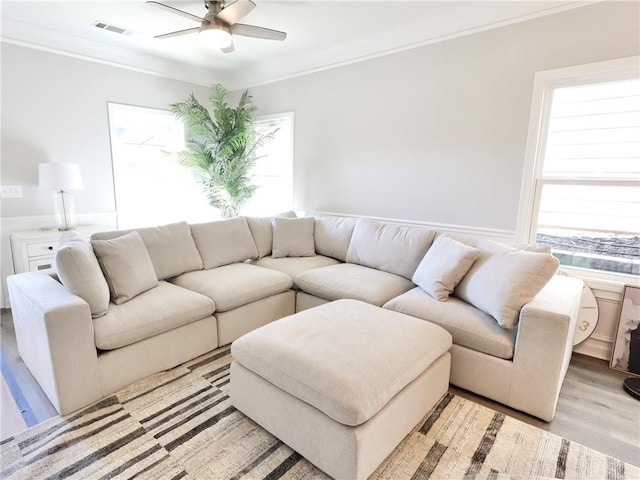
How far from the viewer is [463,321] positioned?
2088 millimetres

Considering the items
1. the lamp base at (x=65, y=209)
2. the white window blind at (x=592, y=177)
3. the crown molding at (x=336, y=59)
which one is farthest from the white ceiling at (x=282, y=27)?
the lamp base at (x=65, y=209)

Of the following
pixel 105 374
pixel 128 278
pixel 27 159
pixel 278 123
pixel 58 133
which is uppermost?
pixel 278 123

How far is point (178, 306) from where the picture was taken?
7.54 feet

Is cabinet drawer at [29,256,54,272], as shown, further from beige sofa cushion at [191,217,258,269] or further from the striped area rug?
the striped area rug

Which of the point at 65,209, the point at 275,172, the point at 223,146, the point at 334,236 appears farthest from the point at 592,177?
Answer: the point at 65,209

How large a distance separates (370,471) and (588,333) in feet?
6.98

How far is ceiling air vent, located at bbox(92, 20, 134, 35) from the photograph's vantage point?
127 inches

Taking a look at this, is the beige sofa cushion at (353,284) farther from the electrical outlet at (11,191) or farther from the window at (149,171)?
the electrical outlet at (11,191)

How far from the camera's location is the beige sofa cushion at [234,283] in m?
2.56

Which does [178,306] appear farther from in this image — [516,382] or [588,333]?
[588,333]

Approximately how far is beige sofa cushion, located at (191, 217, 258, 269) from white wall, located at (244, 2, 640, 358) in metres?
1.24

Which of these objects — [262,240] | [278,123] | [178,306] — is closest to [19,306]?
[178,306]

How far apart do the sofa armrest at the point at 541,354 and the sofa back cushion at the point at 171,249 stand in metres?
2.49

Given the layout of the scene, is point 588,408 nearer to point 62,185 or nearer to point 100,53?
point 62,185
